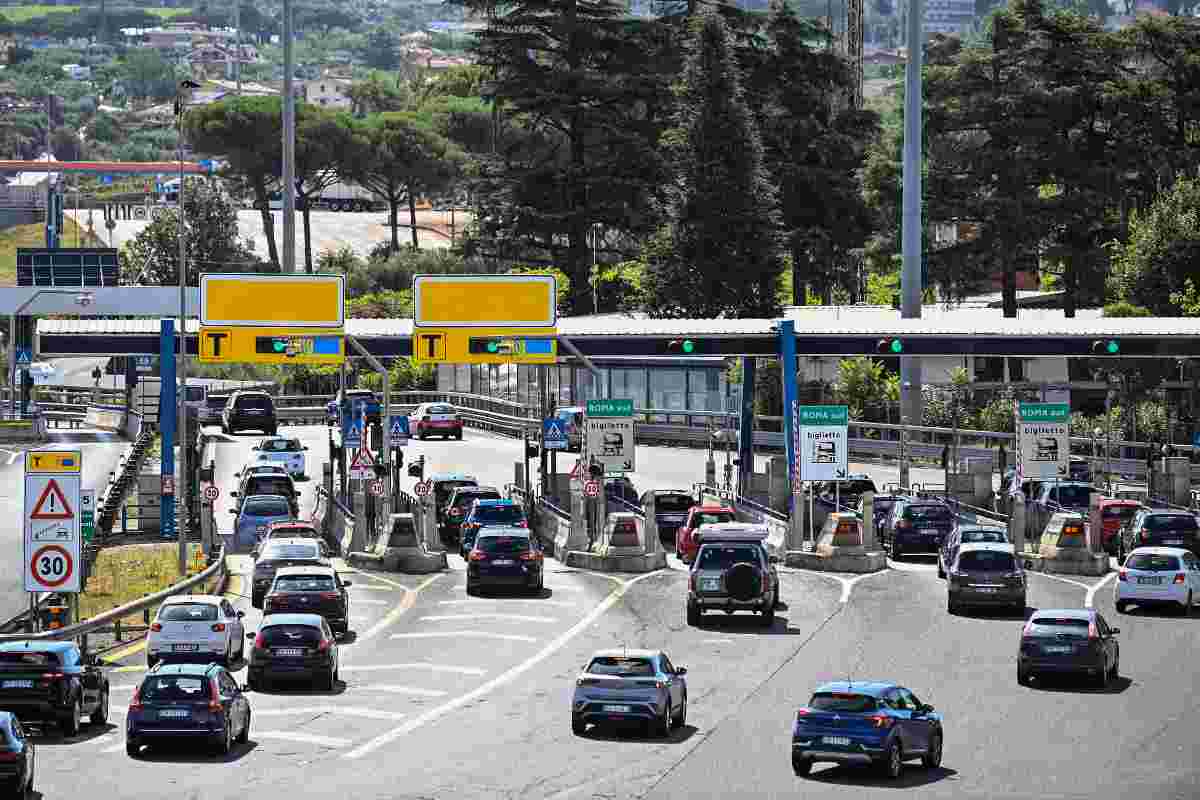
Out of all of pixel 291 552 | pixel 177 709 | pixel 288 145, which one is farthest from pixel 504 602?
pixel 288 145

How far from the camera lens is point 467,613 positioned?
1916 inches

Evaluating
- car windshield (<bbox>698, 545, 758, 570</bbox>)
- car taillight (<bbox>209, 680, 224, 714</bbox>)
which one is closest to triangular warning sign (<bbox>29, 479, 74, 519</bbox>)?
car taillight (<bbox>209, 680, 224, 714</bbox>)

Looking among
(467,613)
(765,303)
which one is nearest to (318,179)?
(765,303)

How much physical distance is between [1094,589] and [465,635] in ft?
51.0

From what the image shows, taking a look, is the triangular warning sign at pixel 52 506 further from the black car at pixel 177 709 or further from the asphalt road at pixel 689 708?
Result: the black car at pixel 177 709

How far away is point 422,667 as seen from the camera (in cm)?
4128

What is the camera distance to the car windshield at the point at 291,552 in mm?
50375

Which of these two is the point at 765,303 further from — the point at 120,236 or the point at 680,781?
the point at 120,236

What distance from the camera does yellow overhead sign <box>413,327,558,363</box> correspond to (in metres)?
63.3

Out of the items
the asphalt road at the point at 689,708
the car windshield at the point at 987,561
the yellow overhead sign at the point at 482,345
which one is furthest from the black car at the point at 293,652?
the yellow overhead sign at the point at 482,345

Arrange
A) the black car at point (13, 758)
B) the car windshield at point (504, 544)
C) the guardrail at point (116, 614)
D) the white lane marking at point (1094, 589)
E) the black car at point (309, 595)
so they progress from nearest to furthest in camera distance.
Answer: the black car at point (13, 758), the guardrail at point (116, 614), the black car at point (309, 595), the white lane marking at point (1094, 589), the car windshield at point (504, 544)

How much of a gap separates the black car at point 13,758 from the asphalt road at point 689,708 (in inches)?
48.5

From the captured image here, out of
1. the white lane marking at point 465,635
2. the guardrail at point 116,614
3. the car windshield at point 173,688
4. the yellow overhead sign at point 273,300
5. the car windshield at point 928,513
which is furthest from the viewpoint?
the yellow overhead sign at point 273,300

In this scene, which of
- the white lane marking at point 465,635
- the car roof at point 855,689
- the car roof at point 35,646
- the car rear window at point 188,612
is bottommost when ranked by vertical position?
the white lane marking at point 465,635
